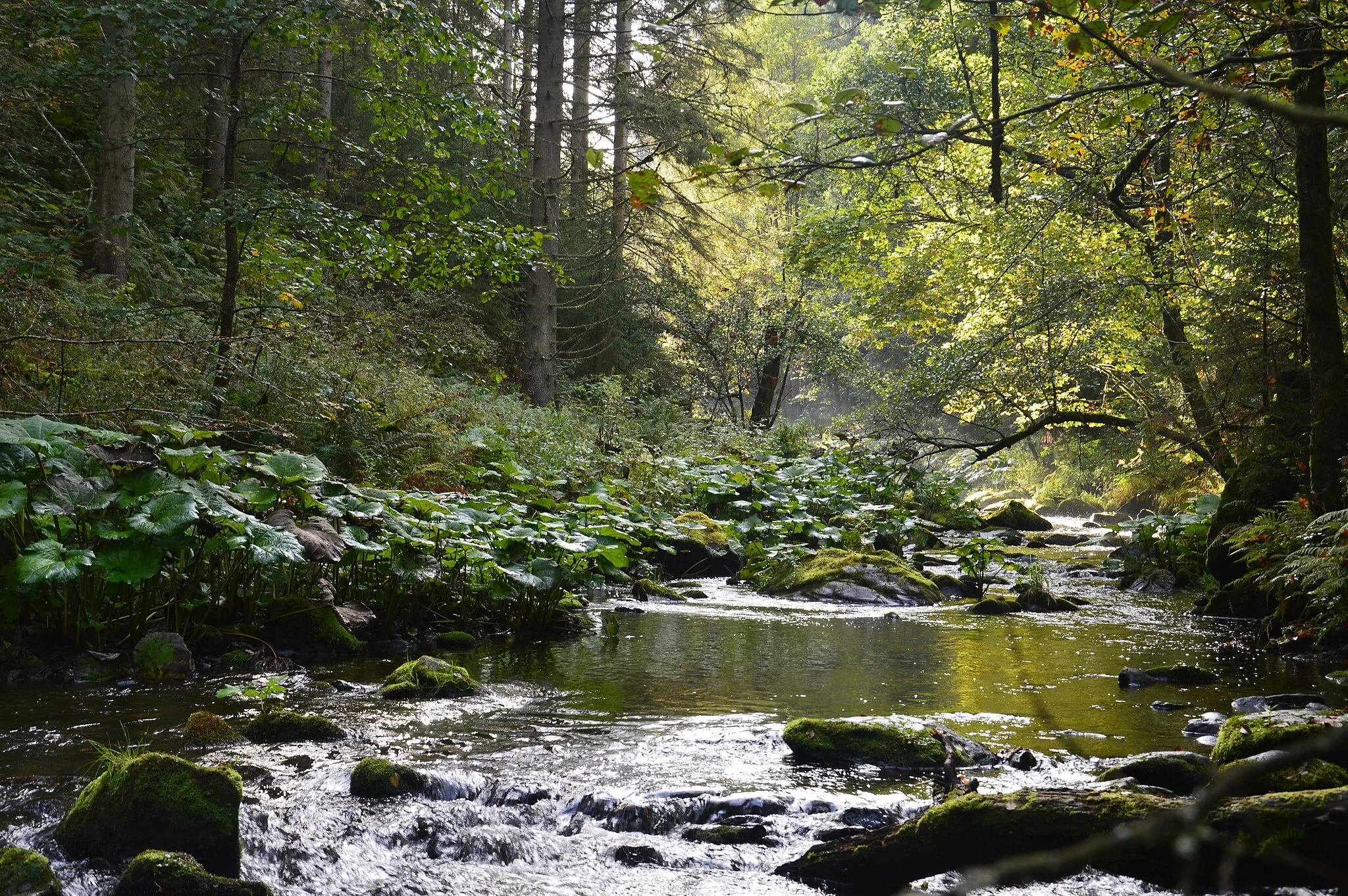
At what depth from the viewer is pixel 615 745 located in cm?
433

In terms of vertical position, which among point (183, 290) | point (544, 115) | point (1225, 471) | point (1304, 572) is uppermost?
point (544, 115)

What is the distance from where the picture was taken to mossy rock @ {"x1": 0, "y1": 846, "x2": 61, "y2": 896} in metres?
2.67

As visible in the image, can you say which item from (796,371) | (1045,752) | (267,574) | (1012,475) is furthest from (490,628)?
(1012,475)

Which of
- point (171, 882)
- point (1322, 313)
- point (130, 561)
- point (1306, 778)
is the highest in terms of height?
point (1322, 313)

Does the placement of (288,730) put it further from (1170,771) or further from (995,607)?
(995,607)

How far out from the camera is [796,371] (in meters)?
28.9

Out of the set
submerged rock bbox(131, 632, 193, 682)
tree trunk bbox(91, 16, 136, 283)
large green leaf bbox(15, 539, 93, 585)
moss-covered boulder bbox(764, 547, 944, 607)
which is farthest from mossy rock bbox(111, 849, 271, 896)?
tree trunk bbox(91, 16, 136, 283)

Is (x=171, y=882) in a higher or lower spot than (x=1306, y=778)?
lower

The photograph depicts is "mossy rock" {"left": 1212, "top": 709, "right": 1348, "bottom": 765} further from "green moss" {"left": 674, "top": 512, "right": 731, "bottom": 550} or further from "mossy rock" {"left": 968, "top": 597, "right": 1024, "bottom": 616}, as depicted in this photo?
"green moss" {"left": 674, "top": 512, "right": 731, "bottom": 550}

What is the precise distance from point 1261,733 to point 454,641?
494 cm

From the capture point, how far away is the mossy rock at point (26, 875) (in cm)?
267

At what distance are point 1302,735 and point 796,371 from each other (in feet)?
84.2

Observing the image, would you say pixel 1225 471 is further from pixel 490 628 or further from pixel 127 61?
pixel 127 61

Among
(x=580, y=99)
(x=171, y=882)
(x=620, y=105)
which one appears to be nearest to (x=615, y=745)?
(x=171, y=882)
